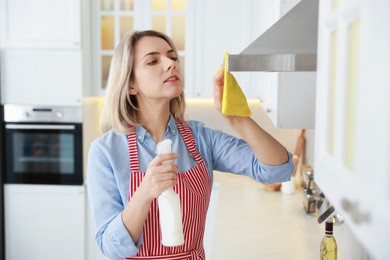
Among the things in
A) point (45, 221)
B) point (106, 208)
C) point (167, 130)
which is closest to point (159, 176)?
point (106, 208)

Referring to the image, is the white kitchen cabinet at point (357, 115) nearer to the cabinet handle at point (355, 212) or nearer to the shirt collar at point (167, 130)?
the cabinet handle at point (355, 212)

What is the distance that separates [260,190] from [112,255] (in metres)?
1.93

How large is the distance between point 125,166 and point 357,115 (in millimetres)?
1066

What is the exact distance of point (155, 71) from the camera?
1.59 meters

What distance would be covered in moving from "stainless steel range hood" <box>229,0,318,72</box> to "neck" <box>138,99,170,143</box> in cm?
44

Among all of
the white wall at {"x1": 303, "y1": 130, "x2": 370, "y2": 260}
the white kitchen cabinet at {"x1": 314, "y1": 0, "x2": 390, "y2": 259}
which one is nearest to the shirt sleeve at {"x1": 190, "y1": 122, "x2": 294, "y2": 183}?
the white wall at {"x1": 303, "y1": 130, "x2": 370, "y2": 260}

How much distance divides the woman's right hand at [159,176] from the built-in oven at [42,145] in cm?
224

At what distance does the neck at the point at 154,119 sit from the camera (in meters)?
1.69

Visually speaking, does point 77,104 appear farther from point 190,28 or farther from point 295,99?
point 295,99

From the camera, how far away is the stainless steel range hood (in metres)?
1.24

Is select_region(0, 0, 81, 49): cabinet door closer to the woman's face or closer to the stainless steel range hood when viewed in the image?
the woman's face

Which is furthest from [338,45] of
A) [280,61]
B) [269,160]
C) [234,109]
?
[269,160]

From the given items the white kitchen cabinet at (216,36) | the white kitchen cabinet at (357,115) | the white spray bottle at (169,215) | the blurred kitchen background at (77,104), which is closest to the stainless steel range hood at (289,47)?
the white spray bottle at (169,215)

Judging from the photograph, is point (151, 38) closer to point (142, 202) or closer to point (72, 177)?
point (142, 202)
